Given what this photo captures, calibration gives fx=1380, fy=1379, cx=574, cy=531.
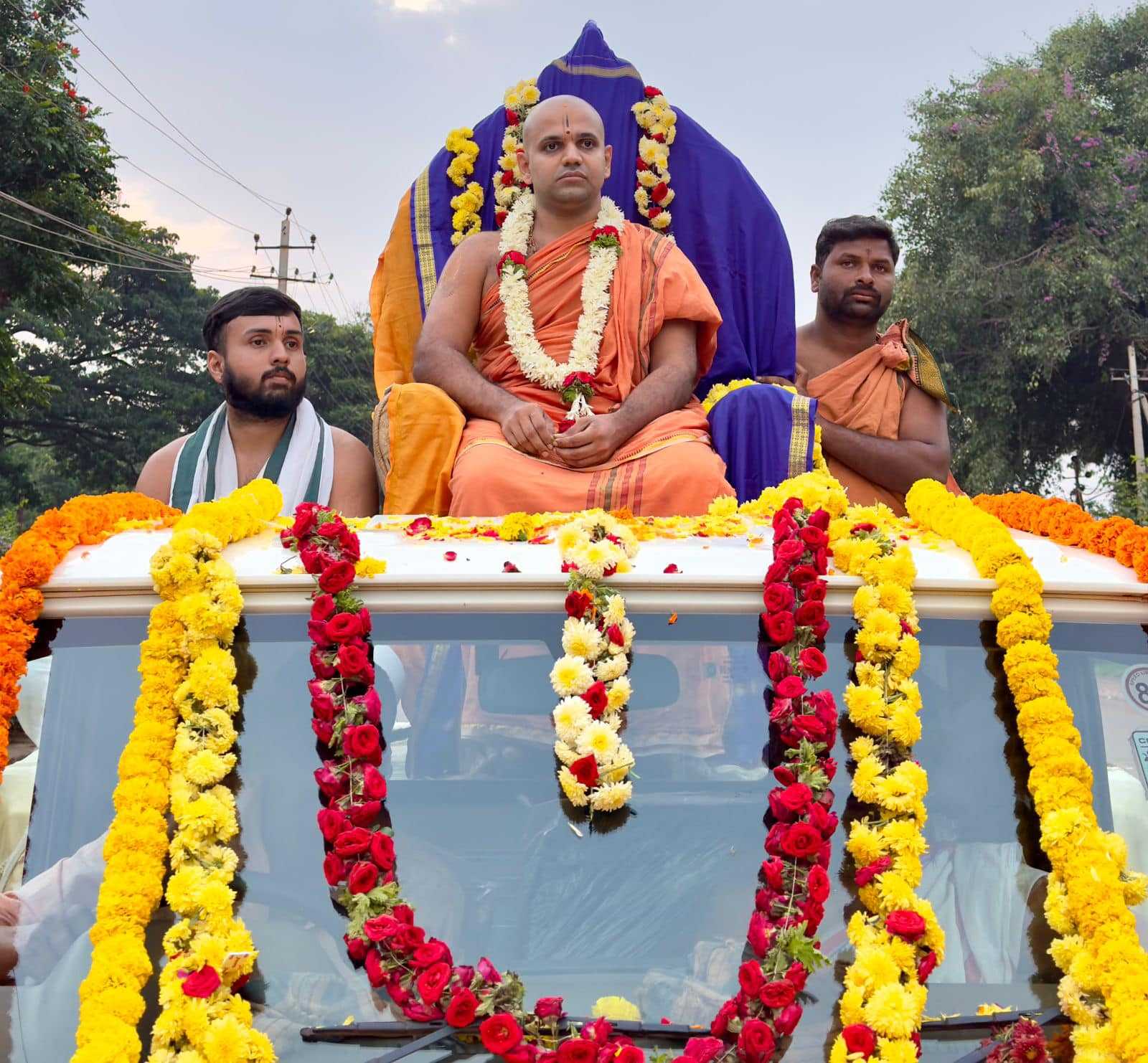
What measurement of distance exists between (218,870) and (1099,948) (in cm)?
120

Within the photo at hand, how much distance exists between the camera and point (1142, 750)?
2186mm

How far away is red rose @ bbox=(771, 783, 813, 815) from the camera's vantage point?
1.95m

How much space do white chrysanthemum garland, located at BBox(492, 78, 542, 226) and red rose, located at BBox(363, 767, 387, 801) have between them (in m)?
2.99

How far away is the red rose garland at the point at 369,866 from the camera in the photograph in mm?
1703

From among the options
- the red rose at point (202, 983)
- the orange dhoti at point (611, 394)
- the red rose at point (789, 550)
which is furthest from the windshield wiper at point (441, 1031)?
the orange dhoti at point (611, 394)

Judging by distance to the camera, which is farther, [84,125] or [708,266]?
[84,125]

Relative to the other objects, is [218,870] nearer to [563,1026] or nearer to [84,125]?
[563,1026]

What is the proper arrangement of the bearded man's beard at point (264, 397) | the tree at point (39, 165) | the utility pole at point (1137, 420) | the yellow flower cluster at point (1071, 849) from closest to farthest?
1. the yellow flower cluster at point (1071, 849)
2. the bearded man's beard at point (264, 397)
3. the tree at point (39, 165)
4. the utility pole at point (1137, 420)

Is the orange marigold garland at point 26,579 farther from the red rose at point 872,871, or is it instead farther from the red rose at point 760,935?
the red rose at point 872,871

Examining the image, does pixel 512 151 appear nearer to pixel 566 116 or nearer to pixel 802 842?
pixel 566 116

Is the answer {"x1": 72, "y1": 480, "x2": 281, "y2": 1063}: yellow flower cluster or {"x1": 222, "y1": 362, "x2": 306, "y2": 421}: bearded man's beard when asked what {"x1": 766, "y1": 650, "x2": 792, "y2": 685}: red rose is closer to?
{"x1": 72, "y1": 480, "x2": 281, "y2": 1063}: yellow flower cluster

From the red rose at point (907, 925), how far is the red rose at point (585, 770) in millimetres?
451

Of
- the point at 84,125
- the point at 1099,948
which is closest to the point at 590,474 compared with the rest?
the point at 1099,948

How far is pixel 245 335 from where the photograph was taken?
4.45m
